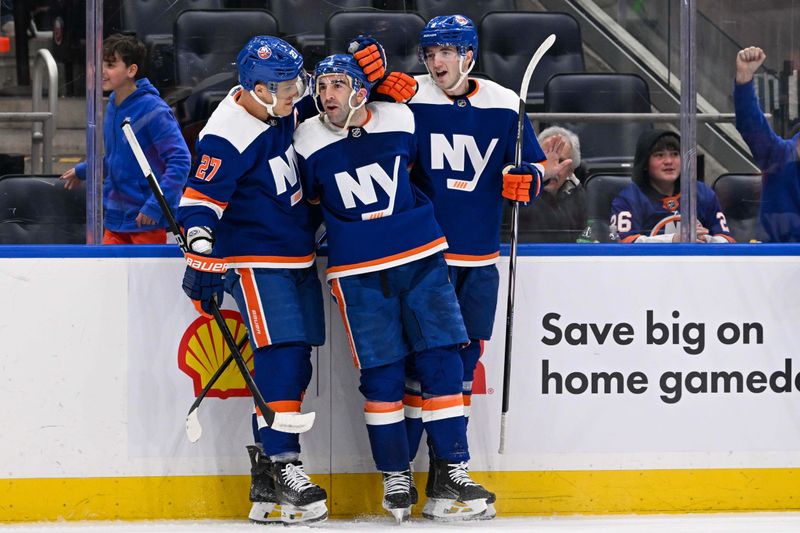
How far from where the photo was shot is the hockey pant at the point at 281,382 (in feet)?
11.1

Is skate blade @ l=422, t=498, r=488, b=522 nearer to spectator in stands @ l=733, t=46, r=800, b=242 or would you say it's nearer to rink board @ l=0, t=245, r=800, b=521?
rink board @ l=0, t=245, r=800, b=521

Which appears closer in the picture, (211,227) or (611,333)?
(211,227)

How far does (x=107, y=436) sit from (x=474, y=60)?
145 cm

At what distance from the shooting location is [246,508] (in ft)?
11.9

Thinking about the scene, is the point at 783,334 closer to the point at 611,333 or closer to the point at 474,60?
the point at 611,333

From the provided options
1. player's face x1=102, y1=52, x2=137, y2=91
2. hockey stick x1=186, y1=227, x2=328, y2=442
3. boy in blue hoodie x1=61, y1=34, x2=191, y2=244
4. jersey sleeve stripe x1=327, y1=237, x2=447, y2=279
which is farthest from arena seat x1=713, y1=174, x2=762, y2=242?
player's face x1=102, y1=52, x2=137, y2=91

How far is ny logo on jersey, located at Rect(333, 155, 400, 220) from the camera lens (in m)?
3.38

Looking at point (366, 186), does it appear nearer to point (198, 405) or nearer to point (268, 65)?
point (268, 65)

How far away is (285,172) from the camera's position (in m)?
3.38

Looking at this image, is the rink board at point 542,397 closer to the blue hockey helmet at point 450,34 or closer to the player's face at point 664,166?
the player's face at point 664,166

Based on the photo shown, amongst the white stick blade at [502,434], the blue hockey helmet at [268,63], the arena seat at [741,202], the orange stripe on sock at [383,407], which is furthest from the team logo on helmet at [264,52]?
the arena seat at [741,202]

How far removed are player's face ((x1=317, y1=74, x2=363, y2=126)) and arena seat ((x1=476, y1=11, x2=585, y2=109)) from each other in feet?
1.65

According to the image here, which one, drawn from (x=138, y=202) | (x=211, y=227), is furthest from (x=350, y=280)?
(x=138, y=202)

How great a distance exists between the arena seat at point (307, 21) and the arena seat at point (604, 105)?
2.02 feet
